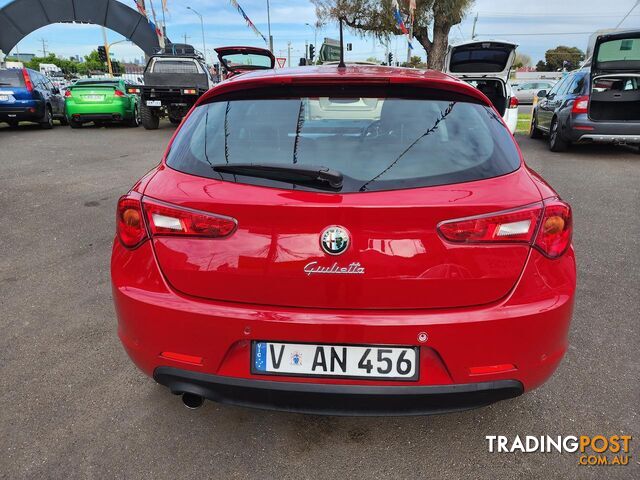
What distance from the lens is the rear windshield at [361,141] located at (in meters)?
1.85

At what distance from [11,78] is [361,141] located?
14.5 metres

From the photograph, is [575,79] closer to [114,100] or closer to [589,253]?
[589,253]

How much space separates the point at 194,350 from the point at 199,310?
0.17 metres

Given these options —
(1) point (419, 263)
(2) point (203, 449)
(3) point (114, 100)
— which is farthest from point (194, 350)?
(3) point (114, 100)

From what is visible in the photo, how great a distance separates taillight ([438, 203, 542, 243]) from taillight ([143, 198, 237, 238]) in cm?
77

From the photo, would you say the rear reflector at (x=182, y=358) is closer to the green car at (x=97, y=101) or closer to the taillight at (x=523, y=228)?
the taillight at (x=523, y=228)

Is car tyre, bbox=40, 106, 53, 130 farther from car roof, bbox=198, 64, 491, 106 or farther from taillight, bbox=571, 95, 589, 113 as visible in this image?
car roof, bbox=198, 64, 491, 106

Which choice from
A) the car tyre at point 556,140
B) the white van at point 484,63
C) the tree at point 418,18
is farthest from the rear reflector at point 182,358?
the tree at point 418,18

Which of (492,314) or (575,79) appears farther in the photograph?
(575,79)

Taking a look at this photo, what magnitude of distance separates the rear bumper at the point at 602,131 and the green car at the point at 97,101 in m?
11.5

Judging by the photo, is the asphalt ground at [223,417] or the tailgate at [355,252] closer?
the tailgate at [355,252]

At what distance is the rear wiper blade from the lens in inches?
70.4

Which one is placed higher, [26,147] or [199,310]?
[199,310]

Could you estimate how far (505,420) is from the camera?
2.37 metres
